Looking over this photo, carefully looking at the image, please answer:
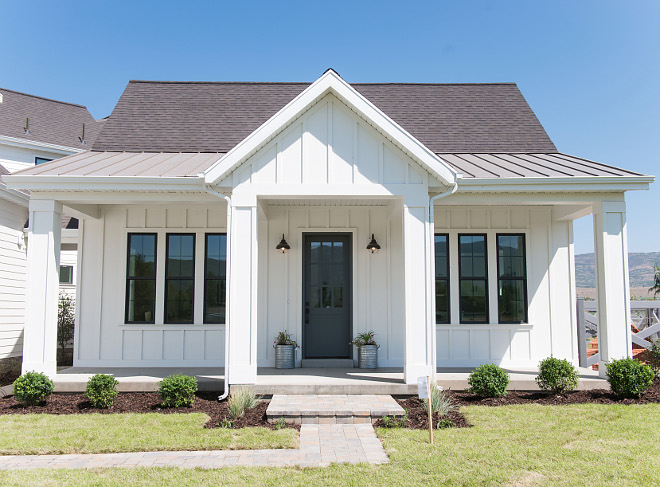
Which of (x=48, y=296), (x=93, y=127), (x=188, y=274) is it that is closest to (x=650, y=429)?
(x=188, y=274)

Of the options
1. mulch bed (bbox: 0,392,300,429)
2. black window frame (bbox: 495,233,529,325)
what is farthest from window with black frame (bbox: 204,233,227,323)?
black window frame (bbox: 495,233,529,325)

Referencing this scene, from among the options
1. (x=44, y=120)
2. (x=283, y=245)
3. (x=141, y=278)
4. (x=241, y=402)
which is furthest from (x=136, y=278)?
(x=44, y=120)

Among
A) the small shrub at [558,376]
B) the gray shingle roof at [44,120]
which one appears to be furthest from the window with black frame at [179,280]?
the gray shingle roof at [44,120]

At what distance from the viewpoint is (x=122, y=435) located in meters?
5.85

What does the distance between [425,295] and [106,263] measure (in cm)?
626

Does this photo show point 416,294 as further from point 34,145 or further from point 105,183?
point 34,145

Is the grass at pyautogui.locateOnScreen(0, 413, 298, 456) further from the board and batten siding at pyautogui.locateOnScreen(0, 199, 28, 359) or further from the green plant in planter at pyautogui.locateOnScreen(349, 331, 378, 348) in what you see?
the board and batten siding at pyautogui.locateOnScreen(0, 199, 28, 359)

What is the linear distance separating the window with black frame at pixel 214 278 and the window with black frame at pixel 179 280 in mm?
277

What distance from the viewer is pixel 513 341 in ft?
32.2

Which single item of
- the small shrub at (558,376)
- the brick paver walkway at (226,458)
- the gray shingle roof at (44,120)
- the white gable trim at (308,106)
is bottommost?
the brick paver walkway at (226,458)

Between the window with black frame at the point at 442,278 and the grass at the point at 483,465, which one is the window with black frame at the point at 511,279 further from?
the grass at the point at 483,465

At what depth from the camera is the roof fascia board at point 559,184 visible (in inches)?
314

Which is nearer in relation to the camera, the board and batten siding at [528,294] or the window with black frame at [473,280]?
the board and batten siding at [528,294]

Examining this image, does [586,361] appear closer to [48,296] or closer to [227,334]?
[227,334]
